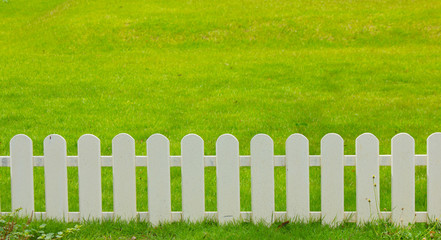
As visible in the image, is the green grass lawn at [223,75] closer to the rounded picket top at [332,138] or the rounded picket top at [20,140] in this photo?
the rounded picket top at [332,138]

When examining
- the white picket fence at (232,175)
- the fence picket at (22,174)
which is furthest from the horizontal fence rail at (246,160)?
the fence picket at (22,174)

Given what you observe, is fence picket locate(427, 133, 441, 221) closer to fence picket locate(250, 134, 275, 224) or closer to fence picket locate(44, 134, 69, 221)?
fence picket locate(250, 134, 275, 224)

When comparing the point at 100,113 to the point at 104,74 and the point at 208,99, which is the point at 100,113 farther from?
the point at 104,74

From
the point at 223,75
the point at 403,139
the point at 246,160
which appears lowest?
the point at 246,160

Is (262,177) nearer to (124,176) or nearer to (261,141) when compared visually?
(261,141)

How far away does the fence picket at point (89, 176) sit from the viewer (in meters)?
5.10

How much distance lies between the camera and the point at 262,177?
5090mm

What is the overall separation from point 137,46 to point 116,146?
1654cm

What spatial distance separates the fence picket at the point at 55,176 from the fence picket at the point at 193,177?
118cm

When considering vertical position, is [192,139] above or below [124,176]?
above

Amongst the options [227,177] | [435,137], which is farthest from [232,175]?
[435,137]

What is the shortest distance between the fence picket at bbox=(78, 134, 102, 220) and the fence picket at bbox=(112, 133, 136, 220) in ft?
0.54

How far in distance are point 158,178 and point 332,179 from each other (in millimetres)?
1694

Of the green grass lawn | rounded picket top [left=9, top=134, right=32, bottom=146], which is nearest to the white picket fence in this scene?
rounded picket top [left=9, top=134, right=32, bottom=146]
